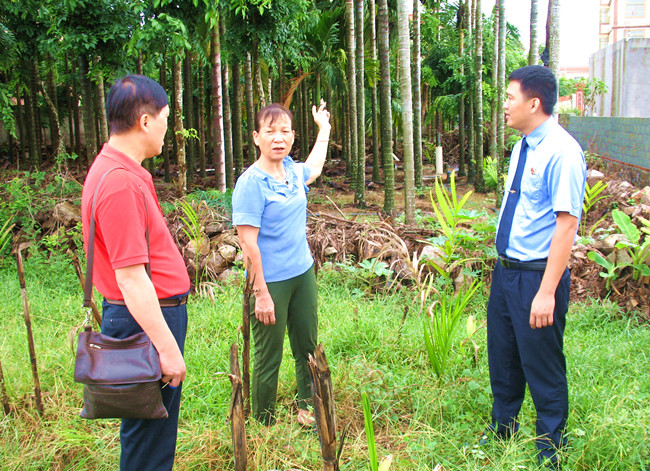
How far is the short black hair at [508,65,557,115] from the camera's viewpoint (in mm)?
2379

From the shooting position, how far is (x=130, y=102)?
73.0 inches

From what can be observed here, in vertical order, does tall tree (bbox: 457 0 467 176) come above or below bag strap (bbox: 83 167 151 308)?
above

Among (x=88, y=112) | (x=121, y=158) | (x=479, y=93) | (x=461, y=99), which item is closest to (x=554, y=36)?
(x=479, y=93)

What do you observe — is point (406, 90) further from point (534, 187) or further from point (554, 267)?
point (554, 267)

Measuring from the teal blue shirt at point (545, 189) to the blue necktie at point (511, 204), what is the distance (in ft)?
0.09

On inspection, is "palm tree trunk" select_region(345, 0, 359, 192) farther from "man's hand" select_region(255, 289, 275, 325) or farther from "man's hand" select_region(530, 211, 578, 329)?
"man's hand" select_region(530, 211, 578, 329)

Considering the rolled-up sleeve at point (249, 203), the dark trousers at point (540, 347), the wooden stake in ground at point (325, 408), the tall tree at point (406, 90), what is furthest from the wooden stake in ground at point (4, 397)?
the tall tree at point (406, 90)

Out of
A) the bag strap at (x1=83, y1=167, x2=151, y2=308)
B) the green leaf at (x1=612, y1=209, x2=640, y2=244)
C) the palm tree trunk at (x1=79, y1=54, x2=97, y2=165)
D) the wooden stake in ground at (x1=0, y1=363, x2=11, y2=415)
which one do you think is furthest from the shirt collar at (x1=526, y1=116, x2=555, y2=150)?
the palm tree trunk at (x1=79, y1=54, x2=97, y2=165)

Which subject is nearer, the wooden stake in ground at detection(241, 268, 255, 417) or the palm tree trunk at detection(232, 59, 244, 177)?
the wooden stake in ground at detection(241, 268, 255, 417)

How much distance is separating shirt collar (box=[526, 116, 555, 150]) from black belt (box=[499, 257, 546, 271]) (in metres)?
0.52

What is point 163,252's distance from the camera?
1.94 m

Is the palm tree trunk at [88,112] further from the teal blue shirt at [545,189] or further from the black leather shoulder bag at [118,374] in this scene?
the teal blue shirt at [545,189]

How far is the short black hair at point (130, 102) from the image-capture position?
1.86 meters

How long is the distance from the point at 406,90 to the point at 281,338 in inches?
196
